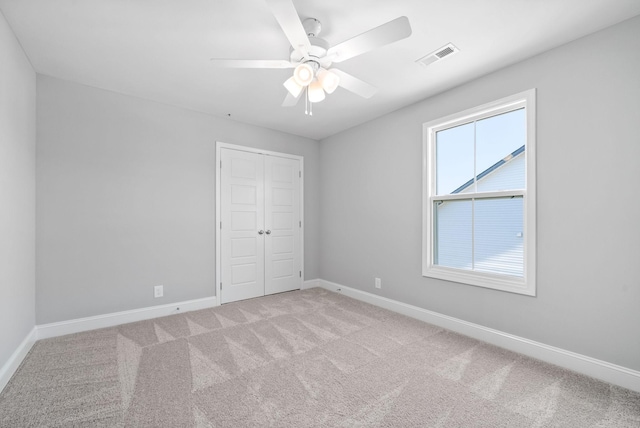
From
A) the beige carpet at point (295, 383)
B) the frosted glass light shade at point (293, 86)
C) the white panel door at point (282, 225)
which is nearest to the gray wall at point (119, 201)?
the beige carpet at point (295, 383)

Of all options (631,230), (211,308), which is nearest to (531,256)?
(631,230)

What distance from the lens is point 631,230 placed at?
75.9 inches

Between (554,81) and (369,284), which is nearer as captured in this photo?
(554,81)

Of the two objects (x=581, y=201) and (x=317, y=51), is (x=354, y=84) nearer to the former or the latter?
(x=317, y=51)

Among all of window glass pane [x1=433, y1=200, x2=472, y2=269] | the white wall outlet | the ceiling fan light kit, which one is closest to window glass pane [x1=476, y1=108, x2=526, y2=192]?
window glass pane [x1=433, y1=200, x2=472, y2=269]

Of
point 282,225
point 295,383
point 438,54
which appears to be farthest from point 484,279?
point 282,225

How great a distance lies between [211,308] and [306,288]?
5.23ft

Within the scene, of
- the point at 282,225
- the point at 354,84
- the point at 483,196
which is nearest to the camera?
the point at 354,84

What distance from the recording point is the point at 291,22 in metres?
1.52

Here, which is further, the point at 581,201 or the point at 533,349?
the point at 533,349

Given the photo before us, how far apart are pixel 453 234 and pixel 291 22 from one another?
260 centimetres

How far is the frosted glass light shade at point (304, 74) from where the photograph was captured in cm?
183

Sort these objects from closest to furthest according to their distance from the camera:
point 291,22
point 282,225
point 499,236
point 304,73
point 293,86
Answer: point 291,22 → point 304,73 → point 293,86 → point 499,236 → point 282,225

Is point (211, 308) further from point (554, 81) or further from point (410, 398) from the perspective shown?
point (554, 81)
